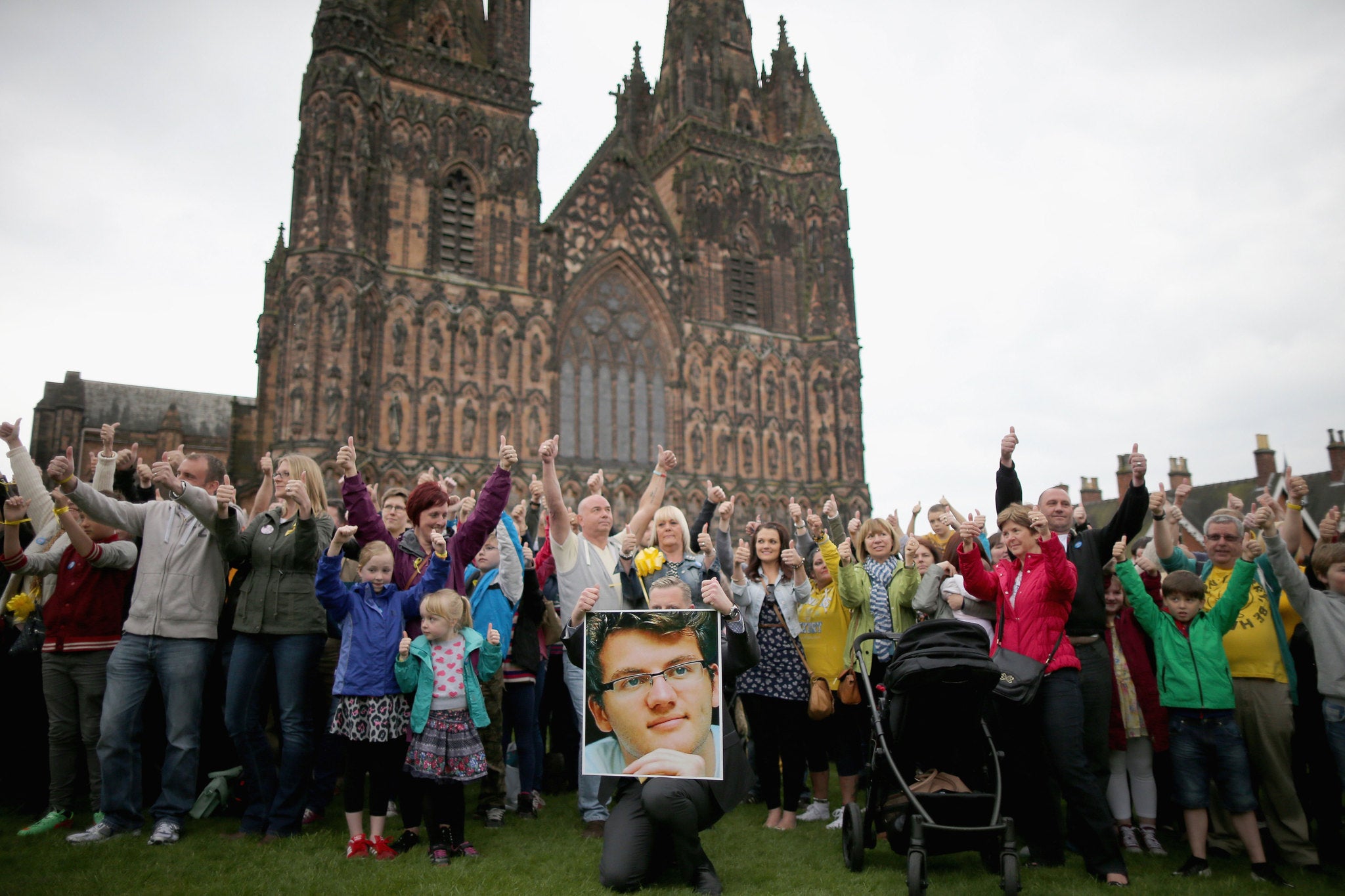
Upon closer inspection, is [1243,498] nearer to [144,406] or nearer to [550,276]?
[550,276]

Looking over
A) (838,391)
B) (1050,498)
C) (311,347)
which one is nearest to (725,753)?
(1050,498)

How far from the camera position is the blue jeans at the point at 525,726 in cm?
689

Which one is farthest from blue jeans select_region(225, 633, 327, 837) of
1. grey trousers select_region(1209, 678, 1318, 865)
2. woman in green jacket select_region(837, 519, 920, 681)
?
grey trousers select_region(1209, 678, 1318, 865)

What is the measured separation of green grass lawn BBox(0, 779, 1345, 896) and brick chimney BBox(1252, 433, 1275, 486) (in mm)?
35809

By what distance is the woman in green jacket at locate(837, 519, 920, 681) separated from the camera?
21.6 ft

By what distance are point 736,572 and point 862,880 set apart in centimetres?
198

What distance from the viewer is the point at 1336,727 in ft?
18.2

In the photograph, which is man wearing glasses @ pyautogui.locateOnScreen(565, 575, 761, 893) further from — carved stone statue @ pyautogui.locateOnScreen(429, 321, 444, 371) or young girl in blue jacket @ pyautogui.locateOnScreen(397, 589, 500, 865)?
carved stone statue @ pyautogui.locateOnScreen(429, 321, 444, 371)

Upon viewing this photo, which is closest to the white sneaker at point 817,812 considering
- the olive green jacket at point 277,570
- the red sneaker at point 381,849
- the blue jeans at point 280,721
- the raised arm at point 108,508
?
the red sneaker at point 381,849

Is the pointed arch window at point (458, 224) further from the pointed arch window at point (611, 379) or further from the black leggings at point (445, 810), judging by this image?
the black leggings at point (445, 810)

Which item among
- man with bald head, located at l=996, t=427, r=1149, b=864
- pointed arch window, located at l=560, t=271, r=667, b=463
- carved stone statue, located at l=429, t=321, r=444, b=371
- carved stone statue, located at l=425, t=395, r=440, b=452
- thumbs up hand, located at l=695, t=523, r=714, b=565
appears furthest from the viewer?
pointed arch window, located at l=560, t=271, r=667, b=463

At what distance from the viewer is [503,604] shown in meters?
6.77

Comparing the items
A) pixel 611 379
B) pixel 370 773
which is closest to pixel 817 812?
pixel 370 773

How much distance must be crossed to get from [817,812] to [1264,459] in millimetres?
36901
